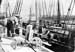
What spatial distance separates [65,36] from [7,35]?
8.53 feet

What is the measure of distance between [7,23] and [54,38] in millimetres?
2243

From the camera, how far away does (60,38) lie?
4.34 metres

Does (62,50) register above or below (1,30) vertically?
below

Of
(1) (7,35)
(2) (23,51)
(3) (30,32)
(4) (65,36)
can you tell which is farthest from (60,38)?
(1) (7,35)

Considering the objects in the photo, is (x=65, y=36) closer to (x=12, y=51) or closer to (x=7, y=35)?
(x=12, y=51)

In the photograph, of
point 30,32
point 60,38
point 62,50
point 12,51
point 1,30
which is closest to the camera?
point 12,51

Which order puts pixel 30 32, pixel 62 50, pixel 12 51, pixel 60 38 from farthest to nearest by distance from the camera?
pixel 60 38, pixel 62 50, pixel 30 32, pixel 12 51

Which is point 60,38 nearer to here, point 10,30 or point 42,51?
point 42,51

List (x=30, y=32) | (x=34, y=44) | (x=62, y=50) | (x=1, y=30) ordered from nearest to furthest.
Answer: (x=34, y=44) < (x=30, y=32) < (x=62, y=50) < (x=1, y=30)

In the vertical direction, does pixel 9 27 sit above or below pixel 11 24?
below

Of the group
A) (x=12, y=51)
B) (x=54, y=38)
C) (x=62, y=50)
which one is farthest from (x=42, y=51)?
(x=54, y=38)

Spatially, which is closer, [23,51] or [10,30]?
[23,51]

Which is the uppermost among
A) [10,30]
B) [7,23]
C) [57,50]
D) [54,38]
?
[7,23]

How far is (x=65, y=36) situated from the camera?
4113 millimetres
